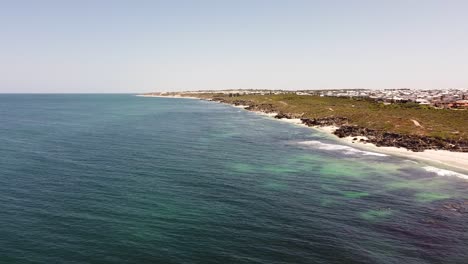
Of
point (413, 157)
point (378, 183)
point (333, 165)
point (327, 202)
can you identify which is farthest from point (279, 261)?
point (413, 157)

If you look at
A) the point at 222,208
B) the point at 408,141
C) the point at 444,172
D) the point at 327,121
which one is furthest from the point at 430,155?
the point at 327,121

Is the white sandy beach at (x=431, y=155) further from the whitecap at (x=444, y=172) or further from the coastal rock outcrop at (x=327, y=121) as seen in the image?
the coastal rock outcrop at (x=327, y=121)

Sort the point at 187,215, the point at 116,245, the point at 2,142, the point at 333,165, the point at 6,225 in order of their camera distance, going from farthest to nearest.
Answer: the point at 2,142 < the point at 333,165 < the point at 187,215 < the point at 6,225 < the point at 116,245

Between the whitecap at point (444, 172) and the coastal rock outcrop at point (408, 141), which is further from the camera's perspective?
the coastal rock outcrop at point (408, 141)

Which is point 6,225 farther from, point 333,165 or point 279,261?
point 333,165

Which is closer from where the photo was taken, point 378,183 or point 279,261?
point 279,261

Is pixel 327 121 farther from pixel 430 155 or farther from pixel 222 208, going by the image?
pixel 222 208

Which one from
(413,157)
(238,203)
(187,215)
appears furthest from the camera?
(413,157)

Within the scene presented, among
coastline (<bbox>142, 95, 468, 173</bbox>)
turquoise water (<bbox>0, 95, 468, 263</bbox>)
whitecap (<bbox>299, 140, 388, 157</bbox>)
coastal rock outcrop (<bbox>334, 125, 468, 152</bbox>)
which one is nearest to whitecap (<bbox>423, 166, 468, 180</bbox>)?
coastline (<bbox>142, 95, 468, 173</bbox>)

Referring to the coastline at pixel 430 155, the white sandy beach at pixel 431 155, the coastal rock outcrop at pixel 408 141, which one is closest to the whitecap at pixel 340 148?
the coastline at pixel 430 155
